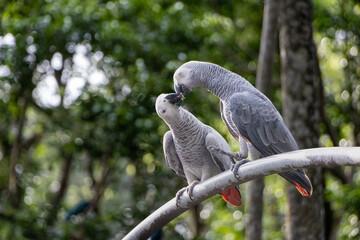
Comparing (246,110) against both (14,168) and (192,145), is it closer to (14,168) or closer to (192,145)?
(192,145)

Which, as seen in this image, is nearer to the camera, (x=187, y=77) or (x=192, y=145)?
(x=187, y=77)

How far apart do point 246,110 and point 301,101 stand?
209 centimetres

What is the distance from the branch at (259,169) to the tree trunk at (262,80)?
2.24 meters

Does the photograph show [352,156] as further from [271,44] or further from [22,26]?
[22,26]

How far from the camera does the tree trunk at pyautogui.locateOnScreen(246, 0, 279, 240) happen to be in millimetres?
4488

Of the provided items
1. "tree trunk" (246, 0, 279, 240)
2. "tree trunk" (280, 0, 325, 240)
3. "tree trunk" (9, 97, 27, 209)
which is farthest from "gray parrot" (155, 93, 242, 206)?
"tree trunk" (9, 97, 27, 209)

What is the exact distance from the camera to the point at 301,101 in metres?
4.12

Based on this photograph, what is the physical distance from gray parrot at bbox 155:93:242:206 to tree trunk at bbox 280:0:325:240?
5.65ft

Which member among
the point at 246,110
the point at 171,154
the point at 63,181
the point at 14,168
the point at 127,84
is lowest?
the point at 63,181

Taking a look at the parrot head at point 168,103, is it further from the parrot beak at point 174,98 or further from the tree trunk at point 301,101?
the tree trunk at point 301,101

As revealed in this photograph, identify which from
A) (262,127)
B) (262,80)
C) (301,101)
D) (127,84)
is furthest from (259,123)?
(127,84)

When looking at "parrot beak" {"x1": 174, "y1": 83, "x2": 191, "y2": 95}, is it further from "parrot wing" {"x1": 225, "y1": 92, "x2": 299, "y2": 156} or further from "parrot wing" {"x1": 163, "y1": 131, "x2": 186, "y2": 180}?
"parrot wing" {"x1": 163, "y1": 131, "x2": 186, "y2": 180}

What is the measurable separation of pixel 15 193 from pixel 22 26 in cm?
260

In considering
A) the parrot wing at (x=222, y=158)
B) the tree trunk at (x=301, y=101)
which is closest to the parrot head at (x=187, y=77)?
the parrot wing at (x=222, y=158)
